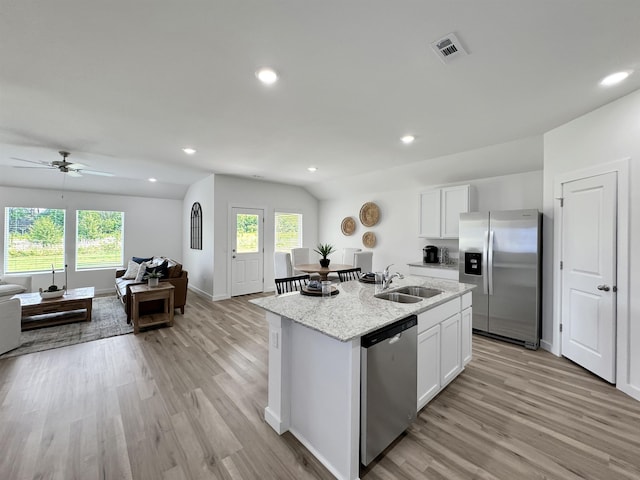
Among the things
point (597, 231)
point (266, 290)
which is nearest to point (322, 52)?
point (597, 231)

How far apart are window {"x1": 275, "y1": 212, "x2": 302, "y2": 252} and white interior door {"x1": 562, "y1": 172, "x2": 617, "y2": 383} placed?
17.4ft

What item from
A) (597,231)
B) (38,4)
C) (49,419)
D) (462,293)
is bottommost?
(49,419)

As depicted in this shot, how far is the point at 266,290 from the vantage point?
6477mm

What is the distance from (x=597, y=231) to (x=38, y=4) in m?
4.67

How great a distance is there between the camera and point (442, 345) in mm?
2342

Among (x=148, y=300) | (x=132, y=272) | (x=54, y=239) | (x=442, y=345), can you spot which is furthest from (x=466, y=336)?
(x=54, y=239)

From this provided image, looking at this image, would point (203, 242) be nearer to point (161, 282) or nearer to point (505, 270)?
point (161, 282)

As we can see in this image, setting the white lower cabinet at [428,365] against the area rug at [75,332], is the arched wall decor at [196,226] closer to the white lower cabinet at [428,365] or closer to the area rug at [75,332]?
the area rug at [75,332]

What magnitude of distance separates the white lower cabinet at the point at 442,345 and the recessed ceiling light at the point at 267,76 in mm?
2177

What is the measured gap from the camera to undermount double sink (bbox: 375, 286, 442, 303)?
244cm

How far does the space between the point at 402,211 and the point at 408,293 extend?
3.39 m

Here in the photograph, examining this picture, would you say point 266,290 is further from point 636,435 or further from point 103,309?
point 636,435

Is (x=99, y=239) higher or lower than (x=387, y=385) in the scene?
higher

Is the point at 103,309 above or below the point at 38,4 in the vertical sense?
below
